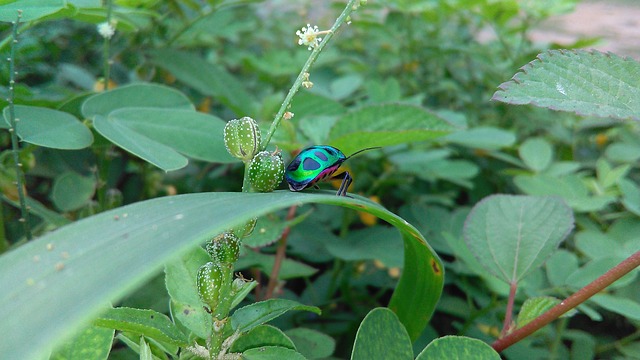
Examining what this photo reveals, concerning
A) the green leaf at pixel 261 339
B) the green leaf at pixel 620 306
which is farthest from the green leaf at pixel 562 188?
the green leaf at pixel 261 339

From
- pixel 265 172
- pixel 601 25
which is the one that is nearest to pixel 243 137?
pixel 265 172

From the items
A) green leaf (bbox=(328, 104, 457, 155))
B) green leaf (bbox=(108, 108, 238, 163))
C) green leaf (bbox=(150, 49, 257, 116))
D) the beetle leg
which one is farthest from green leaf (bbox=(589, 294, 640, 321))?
green leaf (bbox=(150, 49, 257, 116))

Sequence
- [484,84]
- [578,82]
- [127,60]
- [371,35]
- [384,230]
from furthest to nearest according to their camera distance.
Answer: [371,35] < [484,84] < [127,60] < [384,230] < [578,82]

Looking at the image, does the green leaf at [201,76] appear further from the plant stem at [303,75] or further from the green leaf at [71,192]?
the plant stem at [303,75]

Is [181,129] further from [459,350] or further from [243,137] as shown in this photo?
[459,350]

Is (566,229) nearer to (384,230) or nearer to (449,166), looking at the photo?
(384,230)

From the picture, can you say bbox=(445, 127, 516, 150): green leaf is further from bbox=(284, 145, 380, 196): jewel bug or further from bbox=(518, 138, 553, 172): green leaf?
bbox=(284, 145, 380, 196): jewel bug

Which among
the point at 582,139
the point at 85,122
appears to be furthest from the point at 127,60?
the point at 582,139
